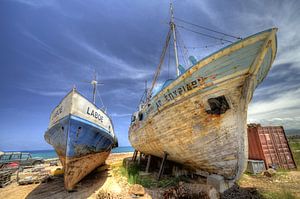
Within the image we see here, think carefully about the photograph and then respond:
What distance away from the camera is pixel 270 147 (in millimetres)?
10258

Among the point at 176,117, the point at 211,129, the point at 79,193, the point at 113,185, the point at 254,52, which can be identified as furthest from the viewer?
the point at 113,185

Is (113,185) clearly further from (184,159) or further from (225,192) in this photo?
(225,192)

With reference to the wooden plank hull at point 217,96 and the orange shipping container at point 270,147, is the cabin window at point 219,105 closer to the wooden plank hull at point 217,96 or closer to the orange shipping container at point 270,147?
the wooden plank hull at point 217,96

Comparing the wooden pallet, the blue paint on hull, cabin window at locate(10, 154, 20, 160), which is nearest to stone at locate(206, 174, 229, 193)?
the blue paint on hull

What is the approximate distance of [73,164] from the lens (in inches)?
260

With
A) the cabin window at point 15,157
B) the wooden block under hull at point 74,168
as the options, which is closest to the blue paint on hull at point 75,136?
the wooden block under hull at point 74,168

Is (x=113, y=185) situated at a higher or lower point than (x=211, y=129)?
lower

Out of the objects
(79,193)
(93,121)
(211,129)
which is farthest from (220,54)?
(79,193)

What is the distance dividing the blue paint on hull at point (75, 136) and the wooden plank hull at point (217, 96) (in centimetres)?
403

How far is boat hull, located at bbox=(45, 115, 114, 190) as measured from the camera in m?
6.45

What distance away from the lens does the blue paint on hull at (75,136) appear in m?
6.45

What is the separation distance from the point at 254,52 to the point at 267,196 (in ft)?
16.4

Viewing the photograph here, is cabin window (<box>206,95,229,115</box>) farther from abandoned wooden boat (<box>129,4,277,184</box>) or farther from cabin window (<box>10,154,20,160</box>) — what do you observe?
cabin window (<box>10,154,20,160</box>)

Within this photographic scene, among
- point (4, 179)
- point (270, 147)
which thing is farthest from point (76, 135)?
point (270, 147)
